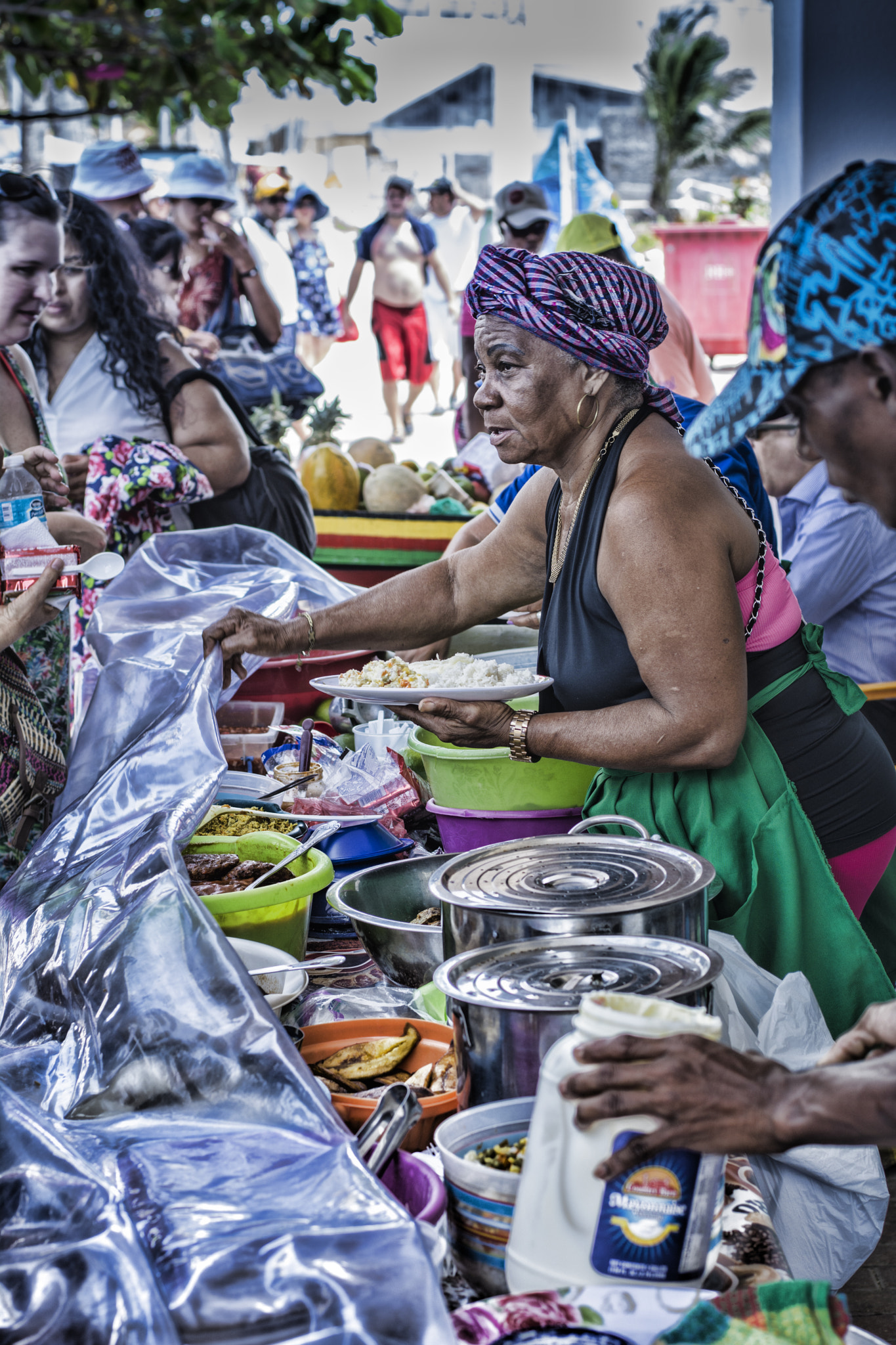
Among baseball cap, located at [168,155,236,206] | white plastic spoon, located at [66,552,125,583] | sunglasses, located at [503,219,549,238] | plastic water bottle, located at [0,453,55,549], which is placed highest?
baseball cap, located at [168,155,236,206]

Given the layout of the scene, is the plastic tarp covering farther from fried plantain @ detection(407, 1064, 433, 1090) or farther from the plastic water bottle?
the plastic water bottle

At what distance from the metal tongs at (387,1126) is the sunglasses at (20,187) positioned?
7.80 ft

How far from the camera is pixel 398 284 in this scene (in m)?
10.4

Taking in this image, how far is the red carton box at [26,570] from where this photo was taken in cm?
212

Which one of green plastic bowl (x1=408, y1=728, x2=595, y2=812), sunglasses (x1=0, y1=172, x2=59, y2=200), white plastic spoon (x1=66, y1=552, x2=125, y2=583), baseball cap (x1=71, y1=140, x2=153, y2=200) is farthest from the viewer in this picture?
baseball cap (x1=71, y1=140, x2=153, y2=200)

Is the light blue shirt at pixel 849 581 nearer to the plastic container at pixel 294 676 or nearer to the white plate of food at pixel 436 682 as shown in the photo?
the plastic container at pixel 294 676

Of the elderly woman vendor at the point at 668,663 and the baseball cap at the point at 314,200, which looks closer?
the elderly woman vendor at the point at 668,663

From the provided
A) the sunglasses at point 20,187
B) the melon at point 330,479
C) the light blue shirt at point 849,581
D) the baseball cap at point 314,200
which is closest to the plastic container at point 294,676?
the sunglasses at point 20,187

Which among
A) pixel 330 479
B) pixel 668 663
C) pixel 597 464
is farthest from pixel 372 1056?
pixel 330 479

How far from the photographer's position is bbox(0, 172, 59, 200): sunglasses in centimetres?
267

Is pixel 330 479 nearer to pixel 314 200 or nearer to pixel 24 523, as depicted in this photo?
pixel 24 523

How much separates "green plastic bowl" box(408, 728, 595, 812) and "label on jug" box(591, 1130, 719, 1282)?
1.14 meters

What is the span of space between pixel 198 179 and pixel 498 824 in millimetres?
5570

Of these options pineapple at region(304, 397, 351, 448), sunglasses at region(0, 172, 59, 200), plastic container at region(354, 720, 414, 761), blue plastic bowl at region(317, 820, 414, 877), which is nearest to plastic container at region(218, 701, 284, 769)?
plastic container at region(354, 720, 414, 761)
